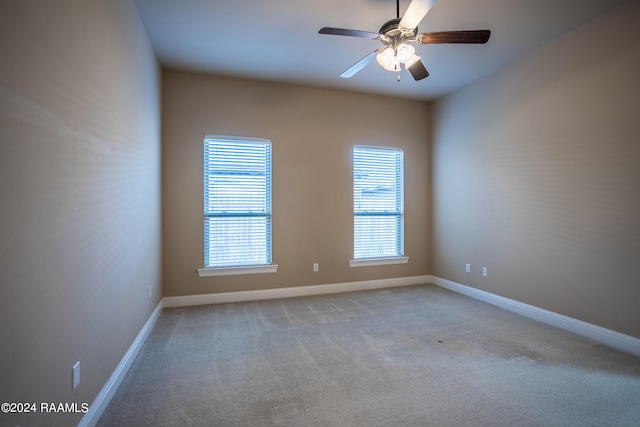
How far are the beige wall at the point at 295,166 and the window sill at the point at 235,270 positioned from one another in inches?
2.8

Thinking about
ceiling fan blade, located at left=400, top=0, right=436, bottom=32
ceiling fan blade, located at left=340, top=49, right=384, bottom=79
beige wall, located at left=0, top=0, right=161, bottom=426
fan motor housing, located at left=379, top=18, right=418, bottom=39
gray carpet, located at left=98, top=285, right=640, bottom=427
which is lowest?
gray carpet, located at left=98, top=285, right=640, bottom=427

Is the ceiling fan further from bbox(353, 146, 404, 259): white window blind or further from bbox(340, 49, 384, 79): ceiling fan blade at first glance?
bbox(353, 146, 404, 259): white window blind

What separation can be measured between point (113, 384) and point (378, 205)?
12.8 feet

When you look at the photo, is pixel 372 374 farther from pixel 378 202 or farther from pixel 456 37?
pixel 378 202

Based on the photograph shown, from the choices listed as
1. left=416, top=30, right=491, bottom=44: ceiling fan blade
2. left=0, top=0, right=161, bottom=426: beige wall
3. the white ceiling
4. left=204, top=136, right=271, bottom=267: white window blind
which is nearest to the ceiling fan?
left=416, top=30, right=491, bottom=44: ceiling fan blade

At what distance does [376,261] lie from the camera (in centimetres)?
479

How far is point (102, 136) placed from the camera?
1955 mm

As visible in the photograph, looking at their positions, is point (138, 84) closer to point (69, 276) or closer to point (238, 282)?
point (69, 276)

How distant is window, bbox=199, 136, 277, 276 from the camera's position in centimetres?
405

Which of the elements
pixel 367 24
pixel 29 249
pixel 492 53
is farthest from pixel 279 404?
pixel 492 53

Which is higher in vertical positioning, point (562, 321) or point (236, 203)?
point (236, 203)

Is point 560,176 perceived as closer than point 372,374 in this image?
No

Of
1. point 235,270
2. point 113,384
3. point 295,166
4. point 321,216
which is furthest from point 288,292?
point 113,384

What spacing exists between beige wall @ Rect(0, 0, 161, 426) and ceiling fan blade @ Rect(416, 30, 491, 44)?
223 centimetres
